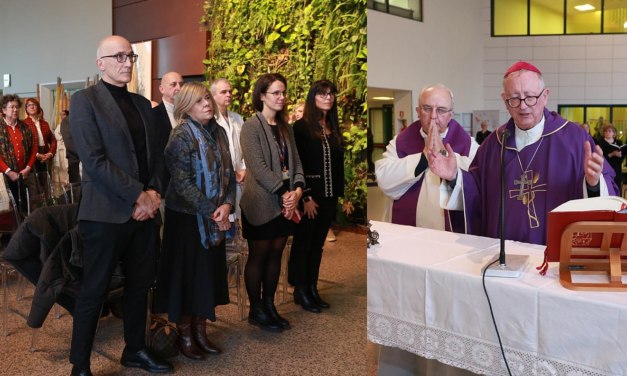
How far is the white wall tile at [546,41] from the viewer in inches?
70.4

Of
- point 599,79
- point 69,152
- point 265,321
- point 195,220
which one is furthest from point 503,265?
point 69,152

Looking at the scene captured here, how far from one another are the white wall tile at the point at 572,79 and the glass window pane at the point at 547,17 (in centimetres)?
14

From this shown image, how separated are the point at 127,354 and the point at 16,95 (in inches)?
55.2

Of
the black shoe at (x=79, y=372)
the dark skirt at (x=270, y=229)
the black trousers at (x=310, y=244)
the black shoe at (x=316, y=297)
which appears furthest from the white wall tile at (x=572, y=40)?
the black shoe at (x=79, y=372)

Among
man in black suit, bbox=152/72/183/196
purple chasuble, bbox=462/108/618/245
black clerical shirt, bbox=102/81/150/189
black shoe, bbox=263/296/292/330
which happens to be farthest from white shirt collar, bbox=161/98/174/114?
purple chasuble, bbox=462/108/618/245

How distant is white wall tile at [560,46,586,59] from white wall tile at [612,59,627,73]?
0.13 m

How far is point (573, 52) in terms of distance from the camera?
175 centimetres

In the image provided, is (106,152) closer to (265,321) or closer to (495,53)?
(265,321)

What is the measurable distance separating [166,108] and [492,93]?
1.42 m

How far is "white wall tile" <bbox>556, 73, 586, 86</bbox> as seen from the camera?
1755mm

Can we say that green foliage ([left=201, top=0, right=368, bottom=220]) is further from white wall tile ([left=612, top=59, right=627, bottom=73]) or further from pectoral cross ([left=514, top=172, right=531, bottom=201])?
white wall tile ([left=612, top=59, right=627, bottom=73])

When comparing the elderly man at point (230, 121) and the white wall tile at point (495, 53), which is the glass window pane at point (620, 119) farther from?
the elderly man at point (230, 121)

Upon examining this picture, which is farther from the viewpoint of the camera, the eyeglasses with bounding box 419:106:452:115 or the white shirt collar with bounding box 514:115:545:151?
the white shirt collar with bounding box 514:115:545:151

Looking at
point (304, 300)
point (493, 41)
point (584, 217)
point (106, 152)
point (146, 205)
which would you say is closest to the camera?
point (584, 217)
